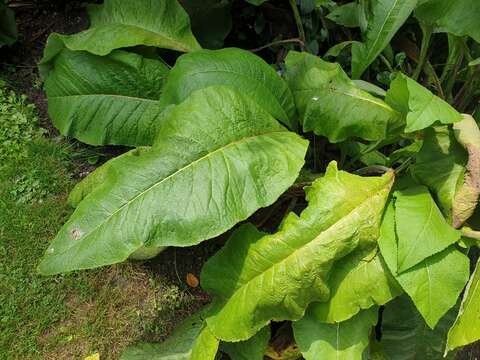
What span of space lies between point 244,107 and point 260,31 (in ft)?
3.47

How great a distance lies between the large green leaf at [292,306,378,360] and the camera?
2.03 meters

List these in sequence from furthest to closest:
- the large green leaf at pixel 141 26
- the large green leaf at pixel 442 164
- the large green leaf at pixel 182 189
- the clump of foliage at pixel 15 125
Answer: the clump of foliage at pixel 15 125 → the large green leaf at pixel 141 26 → the large green leaf at pixel 442 164 → the large green leaf at pixel 182 189

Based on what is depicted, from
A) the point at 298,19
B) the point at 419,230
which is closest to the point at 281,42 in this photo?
the point at 298,19

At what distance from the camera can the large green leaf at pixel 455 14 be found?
181cm

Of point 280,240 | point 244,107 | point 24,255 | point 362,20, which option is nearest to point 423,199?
point 280,240

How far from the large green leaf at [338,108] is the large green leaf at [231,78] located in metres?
0.09

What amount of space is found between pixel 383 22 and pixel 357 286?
954 millimetres

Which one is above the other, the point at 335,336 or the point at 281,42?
the point at 281,42

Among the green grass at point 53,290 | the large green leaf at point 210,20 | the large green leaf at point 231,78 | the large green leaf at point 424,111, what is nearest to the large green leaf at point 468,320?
the large green leaf at point 424,111

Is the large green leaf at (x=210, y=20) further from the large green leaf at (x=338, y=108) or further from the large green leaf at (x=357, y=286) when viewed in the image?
the large green leaf at (x=357, y=286)

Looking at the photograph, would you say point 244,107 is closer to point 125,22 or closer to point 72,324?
point 125,22

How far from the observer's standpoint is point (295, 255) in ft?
6.02

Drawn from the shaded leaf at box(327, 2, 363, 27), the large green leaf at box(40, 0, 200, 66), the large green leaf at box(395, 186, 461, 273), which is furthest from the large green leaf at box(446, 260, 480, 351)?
the large green leaf at box(40, 0, 200, 66)

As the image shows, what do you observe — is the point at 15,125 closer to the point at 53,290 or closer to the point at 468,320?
the point at 53,290
